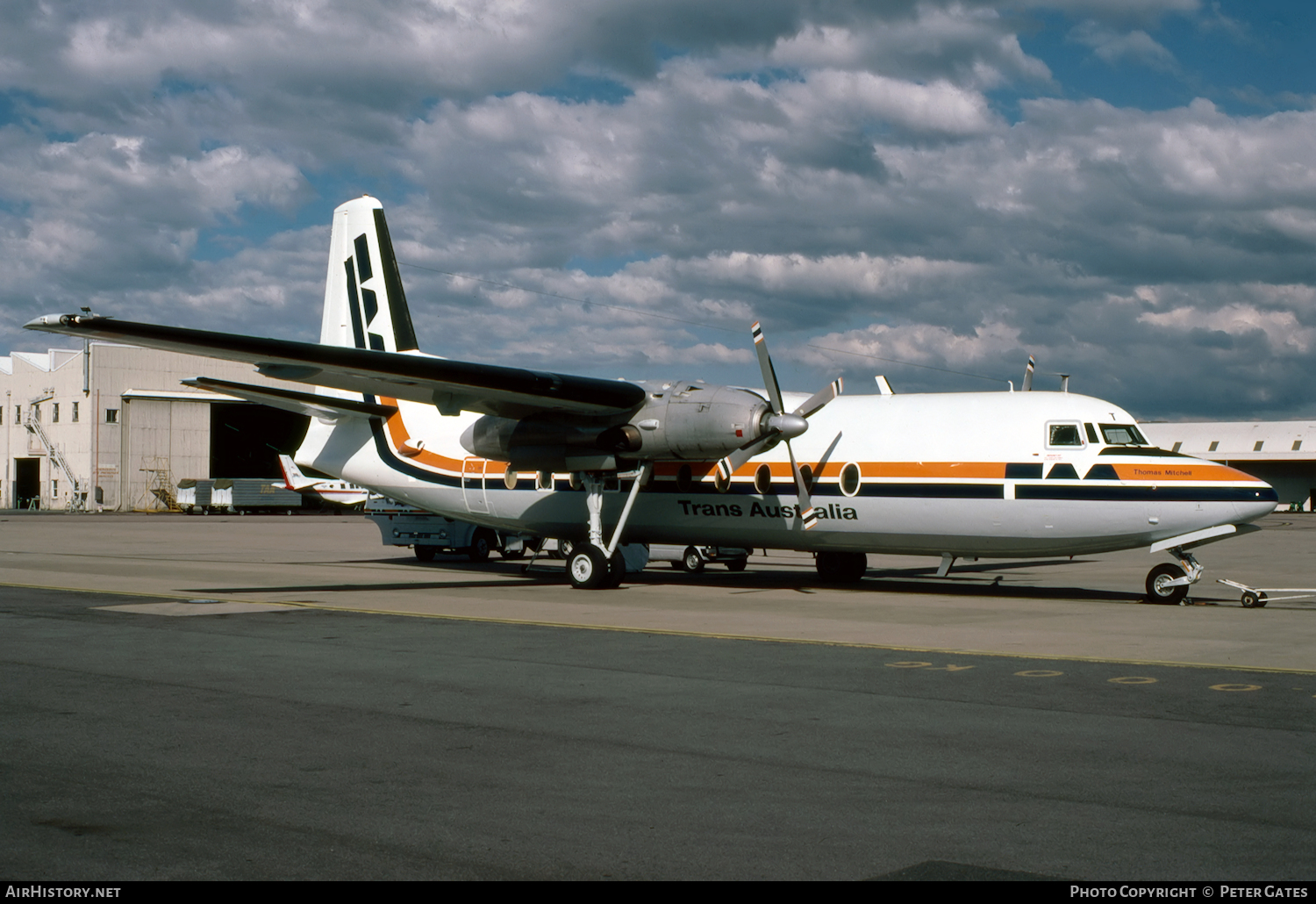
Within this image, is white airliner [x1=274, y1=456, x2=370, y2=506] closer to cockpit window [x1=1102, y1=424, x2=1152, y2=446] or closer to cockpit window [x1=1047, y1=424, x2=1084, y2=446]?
cockpit window [x1=1047, y1=424, x2=1084, y2=446]

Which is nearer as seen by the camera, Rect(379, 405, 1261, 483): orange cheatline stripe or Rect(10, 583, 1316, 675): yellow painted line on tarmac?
Rect(10, 583, 1316, 675): yellow painted line on tarmac

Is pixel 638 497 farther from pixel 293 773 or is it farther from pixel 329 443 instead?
pixel 293 773

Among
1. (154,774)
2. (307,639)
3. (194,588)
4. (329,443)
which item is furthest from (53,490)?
(154,774)

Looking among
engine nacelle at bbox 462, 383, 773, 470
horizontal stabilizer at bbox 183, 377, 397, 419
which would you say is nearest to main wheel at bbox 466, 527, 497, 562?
horizontal stabilizer at bbox 183, 377, 397, 419

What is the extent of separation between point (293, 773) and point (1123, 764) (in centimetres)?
563

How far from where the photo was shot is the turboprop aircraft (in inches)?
733

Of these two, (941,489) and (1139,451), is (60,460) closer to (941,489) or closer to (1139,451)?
(941,489)

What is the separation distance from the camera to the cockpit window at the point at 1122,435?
19.5 metres

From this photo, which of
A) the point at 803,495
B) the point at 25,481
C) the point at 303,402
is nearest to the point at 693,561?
the point at 803,495

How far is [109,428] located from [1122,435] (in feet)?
247

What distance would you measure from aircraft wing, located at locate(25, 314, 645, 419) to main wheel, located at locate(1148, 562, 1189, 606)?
9736 mm

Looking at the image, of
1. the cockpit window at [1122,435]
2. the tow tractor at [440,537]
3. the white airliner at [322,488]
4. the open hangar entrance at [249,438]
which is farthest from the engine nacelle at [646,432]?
the open hangar entrance at [249,438]

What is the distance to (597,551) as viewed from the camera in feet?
73.7

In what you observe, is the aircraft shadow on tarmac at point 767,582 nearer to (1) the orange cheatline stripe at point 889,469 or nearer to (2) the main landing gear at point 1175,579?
(2) the main landing gear at point 1175,579
